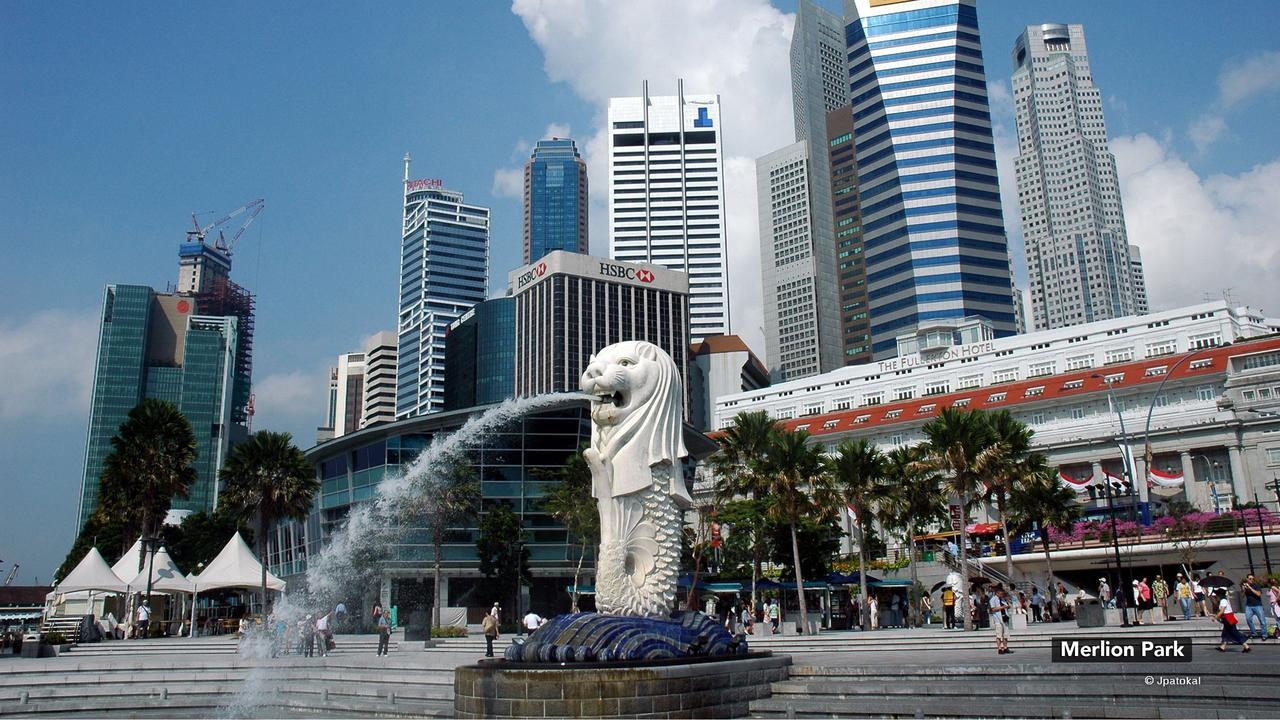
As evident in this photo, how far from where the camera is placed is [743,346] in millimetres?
167375

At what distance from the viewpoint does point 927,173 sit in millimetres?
152250

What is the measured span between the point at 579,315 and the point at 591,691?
14188cm

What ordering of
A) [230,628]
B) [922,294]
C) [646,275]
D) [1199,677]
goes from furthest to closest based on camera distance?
[646,275] < [922,294] < [230,628] < [1199,677]

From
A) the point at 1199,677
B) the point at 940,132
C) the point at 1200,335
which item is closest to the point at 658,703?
the point at 1199,677

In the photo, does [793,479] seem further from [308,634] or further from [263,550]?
[263,550]

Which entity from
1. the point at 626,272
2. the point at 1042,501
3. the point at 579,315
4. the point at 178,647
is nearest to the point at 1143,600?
the point at 1042,501

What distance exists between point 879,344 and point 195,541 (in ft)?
339

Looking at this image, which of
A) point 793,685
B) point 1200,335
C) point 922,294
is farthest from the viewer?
point 922,294

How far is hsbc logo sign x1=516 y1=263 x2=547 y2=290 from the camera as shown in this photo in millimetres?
158625

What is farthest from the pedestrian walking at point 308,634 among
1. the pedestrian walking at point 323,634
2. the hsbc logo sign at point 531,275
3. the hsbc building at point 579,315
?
the hsbc logo sign at point 531,275

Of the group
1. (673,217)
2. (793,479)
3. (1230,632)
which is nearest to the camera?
(1230,632)

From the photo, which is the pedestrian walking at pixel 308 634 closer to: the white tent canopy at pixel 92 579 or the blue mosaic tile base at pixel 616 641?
the blue mosaic tile base at pixel 616 641

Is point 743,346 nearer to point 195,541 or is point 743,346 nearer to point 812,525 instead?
point 195,541

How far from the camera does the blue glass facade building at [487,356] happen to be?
17150cm
